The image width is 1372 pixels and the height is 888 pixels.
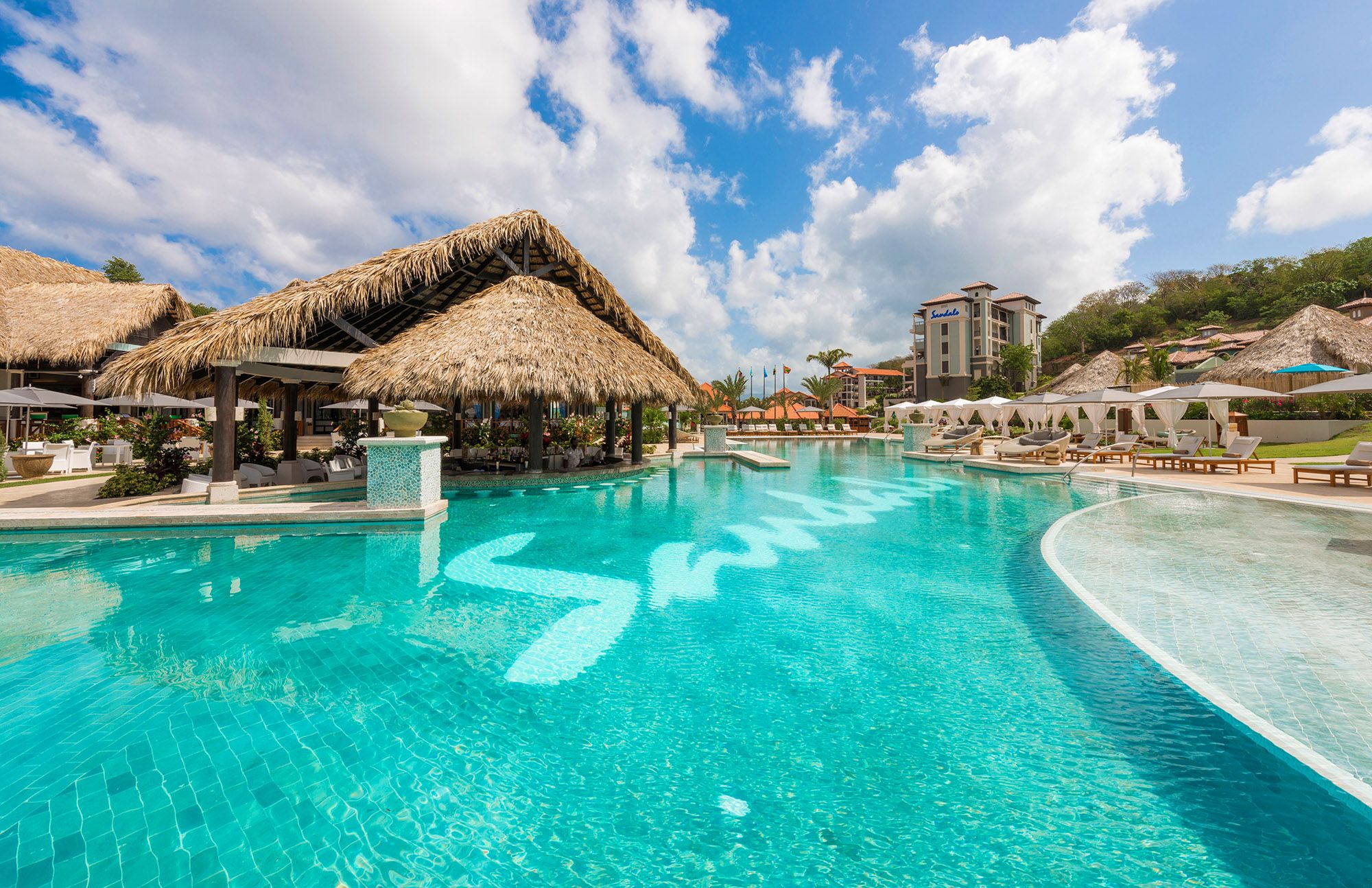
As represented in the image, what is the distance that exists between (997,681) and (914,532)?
459 centimetres

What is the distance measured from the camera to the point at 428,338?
11.9 m

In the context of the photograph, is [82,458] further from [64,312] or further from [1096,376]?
[1096,376]

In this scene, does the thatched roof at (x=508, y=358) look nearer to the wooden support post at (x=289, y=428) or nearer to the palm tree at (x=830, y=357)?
the wooden support post at (x=289, y=428)

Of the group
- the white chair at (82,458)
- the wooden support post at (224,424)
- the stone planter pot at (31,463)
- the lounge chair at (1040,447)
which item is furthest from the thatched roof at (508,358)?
the lounge chair at (1040,447)

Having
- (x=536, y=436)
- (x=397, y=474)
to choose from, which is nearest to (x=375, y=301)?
(x=536, y=436)

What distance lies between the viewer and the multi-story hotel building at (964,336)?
6356 cm

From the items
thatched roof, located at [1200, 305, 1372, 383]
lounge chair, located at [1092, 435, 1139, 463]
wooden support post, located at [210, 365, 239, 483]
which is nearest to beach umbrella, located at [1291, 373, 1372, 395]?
lounge chair, located at [1092, 435, 1139, 463]

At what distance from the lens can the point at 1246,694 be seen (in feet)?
10.3

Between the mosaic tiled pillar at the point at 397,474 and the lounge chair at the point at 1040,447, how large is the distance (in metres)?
16.2

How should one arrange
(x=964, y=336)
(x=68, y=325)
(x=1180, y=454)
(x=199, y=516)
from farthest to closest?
(x=964, y=336) < (x=68, y=325) < (x=1180, y=454) < (x=199, y=516)

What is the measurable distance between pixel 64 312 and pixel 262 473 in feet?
56.6

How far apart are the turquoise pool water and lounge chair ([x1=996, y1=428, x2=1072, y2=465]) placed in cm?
1171

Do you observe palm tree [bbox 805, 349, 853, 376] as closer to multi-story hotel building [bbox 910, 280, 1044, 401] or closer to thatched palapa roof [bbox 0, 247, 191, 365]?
multi-story hotel building [bbox 910, 280, 1044, 401]

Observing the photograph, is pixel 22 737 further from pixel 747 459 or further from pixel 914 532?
pixel 747 459
